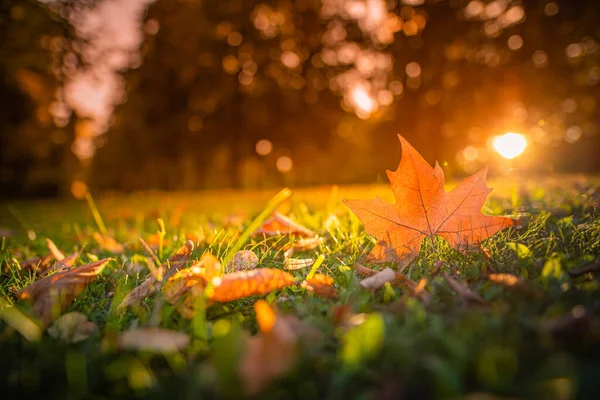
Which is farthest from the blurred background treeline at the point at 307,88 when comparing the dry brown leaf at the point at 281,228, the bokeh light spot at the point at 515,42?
the dry brown leaf at the point at 281,228

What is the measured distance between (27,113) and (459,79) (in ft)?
57.2

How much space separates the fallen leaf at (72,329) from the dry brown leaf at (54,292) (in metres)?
0.07

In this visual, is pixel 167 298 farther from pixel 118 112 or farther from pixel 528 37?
pixel 118 112

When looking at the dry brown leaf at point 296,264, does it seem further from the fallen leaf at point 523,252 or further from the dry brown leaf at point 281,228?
the fallen leaf at point 523,252

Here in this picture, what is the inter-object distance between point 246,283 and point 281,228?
0.98 m

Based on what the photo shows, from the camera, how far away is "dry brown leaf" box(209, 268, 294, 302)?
113cm

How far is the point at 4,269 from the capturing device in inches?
76.3

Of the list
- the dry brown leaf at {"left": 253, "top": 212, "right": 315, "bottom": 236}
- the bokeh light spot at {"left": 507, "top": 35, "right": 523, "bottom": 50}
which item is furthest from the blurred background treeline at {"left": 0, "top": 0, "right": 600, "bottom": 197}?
the dry brown leaf at {"left": 253, "top": 212, "right": 315, "bottom": 236}

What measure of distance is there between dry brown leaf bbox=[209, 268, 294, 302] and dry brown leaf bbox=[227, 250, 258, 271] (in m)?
0.29

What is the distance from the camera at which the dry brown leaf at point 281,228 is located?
2.09 meters

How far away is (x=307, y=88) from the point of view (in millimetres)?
18453

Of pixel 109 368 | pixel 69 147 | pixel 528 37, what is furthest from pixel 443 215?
pixel 69 147

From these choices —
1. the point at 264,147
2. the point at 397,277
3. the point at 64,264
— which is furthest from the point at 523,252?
the point at 264,147

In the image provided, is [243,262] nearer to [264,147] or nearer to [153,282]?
[153,282]
